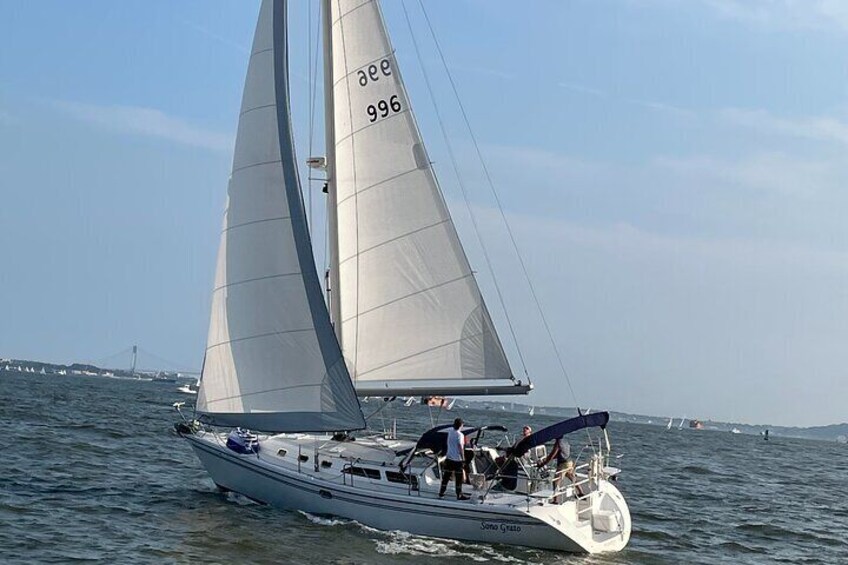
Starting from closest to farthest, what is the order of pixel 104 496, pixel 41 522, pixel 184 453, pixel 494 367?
pixel 41 522 < pixel 494 367 < pixel 104 496 < pixel 184 453

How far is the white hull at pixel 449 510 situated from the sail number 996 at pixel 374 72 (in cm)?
805

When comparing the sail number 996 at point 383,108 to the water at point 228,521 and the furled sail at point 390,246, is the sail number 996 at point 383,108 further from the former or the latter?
the water at point 228,521

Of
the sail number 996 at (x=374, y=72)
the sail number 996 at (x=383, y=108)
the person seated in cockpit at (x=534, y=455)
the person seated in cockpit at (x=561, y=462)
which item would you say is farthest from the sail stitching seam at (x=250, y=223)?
the person seated in cockpit at (x=561, y=462)

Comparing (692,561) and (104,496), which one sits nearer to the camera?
(692,561)

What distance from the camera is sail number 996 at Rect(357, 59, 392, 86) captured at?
2130cm

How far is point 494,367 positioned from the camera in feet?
66.7

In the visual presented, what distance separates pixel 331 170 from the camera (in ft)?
69.8

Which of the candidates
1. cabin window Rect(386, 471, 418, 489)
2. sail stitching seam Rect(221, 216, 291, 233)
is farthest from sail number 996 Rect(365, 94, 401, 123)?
cabin window Rect(386, 471, 418, 489)

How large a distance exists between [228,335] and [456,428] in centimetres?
548

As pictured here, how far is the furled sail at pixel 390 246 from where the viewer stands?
2044 centimetres

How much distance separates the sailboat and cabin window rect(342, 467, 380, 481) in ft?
0.14

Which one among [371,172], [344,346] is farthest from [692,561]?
[371,172]

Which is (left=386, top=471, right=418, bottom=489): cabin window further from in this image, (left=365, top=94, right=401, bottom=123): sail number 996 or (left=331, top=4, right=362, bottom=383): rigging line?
(left=365, top=94, right=401, bottom=123): sail number 996

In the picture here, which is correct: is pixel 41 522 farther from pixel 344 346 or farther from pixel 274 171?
pixel 274 171
